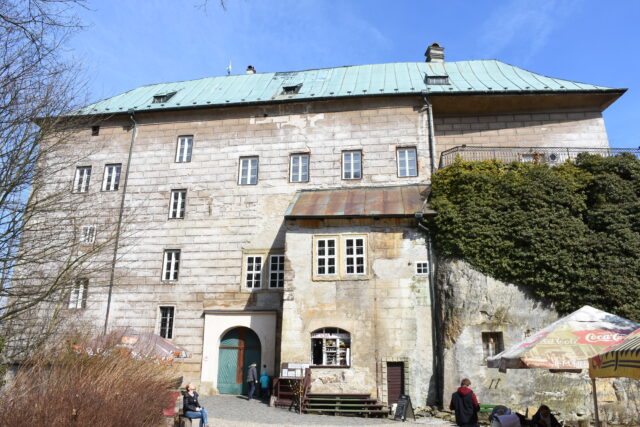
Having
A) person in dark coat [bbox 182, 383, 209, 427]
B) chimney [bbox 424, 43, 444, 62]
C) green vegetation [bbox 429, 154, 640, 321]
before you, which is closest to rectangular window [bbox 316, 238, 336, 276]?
green vegetation [bbox 429, 154, 640, 321]

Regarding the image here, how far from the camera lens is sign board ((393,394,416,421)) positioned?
15375 mm

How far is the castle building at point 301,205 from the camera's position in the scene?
17.8 metres

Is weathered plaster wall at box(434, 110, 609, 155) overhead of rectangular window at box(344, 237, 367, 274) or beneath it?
overhead

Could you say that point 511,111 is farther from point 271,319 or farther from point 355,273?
point 271,319

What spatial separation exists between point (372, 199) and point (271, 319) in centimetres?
665

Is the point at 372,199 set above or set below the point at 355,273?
above

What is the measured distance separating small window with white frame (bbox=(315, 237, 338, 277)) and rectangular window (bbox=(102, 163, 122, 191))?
11.4m

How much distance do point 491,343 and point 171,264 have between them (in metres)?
14.1

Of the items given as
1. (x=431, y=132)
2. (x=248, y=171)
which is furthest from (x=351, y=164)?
(x=248, y=171)

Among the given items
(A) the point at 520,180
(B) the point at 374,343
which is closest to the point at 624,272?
(A) the point at 520,180

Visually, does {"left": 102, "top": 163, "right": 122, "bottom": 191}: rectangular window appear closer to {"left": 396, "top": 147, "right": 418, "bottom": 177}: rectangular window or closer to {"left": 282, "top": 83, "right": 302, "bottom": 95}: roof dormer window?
{"left": 282, "top": 83, "right": 302, "bottom": 95}: roof dormer window

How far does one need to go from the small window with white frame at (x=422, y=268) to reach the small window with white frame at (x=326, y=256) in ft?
10.4

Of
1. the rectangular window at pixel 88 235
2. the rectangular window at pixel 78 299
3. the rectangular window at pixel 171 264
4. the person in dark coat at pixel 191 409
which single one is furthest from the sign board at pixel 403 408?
the rectangular window at pixel 78 299

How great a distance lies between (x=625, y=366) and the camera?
6484mm
